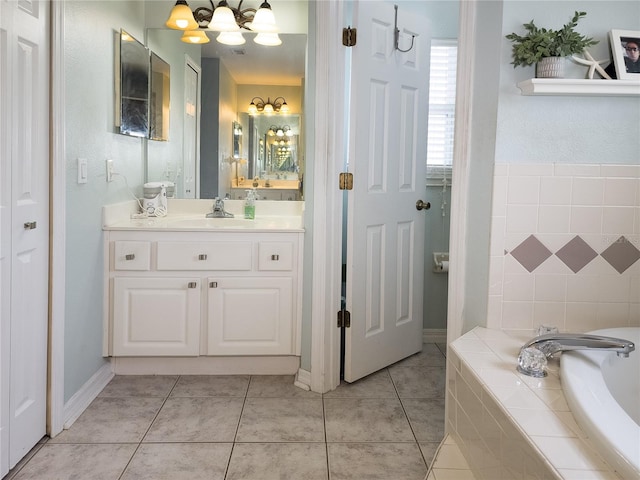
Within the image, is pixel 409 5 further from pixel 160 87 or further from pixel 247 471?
pixel 247 471

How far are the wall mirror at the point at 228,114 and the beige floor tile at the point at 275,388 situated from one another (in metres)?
1.18

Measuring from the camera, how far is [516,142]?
205 cm

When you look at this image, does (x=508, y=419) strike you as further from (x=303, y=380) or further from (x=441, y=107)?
(x=441, y=107)

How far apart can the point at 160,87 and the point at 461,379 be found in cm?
261

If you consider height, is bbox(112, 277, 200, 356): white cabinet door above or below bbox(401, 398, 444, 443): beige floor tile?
above

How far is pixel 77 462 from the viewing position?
225 centimetres

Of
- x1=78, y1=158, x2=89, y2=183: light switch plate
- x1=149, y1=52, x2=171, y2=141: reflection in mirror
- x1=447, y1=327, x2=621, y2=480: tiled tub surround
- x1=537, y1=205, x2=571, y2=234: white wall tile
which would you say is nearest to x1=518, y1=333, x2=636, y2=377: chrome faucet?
x1=447, y1=327, x2=621, y2=480: tiled tub surround

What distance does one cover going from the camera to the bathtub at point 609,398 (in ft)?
3.79

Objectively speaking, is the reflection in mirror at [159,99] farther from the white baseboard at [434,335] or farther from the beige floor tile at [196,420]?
the white baseboard at [434,335]

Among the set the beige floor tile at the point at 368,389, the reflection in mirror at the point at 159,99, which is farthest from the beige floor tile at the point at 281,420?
the reflection in mirror at the point at 159,99

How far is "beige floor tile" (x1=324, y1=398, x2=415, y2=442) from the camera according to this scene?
252 centimetres

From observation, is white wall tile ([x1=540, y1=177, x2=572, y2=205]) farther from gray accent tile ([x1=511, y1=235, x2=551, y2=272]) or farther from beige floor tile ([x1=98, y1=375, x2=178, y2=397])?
beige floor tile ([x1=98, y1=375, x2=178, y2=397])

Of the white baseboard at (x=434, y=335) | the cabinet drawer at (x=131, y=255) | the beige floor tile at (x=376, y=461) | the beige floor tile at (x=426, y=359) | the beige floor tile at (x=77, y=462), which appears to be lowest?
the beige floor tile at (x=77, y=462)

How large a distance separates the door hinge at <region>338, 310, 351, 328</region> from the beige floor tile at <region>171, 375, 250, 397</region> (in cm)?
58
